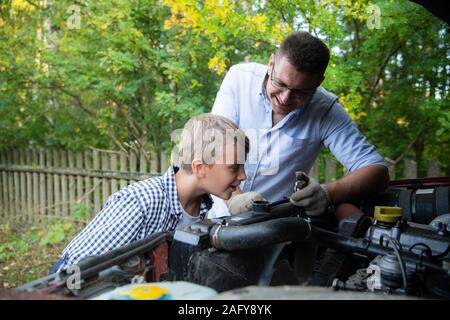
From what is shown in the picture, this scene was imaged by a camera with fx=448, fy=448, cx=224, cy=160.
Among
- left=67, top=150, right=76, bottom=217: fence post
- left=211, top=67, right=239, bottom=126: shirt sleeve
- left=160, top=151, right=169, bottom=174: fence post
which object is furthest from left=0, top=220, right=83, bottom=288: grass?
left=211, top=67, right=239, bottom=126: shirt sleeve

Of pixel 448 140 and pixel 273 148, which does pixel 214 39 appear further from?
pixel 448 140

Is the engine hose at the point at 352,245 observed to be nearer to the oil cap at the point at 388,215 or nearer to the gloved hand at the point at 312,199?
the oil cap at the point at 388,215

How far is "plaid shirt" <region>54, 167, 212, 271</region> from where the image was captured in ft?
6.36

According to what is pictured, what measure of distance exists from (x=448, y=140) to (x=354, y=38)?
1722mm

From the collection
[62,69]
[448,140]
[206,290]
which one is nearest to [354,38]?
[448,140]

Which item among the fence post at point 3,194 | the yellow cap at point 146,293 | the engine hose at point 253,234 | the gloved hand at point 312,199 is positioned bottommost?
the fence post at point 3,194

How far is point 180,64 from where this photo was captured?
528 centimetres

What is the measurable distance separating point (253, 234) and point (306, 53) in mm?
1274

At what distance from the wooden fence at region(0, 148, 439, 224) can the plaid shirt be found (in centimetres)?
348

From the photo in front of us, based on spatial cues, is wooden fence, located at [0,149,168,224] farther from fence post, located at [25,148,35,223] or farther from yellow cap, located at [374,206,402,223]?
yellow cap, located at [374,206,402,223]

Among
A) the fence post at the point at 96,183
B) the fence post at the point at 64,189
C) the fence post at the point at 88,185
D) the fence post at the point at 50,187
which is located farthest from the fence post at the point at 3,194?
the fence post at the point at 96,183

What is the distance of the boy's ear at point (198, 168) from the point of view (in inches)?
88.4

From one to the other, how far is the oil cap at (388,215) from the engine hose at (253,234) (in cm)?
44

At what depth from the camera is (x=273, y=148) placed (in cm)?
286
